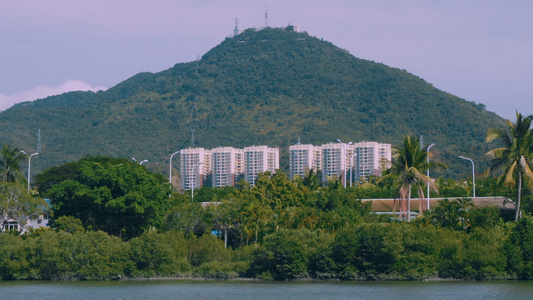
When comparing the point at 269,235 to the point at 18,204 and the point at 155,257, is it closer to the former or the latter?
the point at 155,257

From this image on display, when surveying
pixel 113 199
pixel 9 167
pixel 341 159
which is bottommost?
pixel 113 199

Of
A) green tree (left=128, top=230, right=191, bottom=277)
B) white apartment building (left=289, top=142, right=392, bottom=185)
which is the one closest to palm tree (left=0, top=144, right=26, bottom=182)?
green tree (left=128, top=230, right=191, bottom=277)

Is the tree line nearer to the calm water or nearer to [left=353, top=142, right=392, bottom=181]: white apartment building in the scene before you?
the calm water

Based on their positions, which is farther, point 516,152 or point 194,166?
point 194,166

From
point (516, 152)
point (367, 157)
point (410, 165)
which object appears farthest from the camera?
point (367, 157)

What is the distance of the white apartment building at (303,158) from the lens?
525 feet

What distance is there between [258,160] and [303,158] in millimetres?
9161

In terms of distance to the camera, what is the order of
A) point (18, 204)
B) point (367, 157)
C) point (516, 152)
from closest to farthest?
point (516, 152), point (18, 204), point (367, 157)

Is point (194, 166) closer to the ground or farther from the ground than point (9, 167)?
farther from the ground

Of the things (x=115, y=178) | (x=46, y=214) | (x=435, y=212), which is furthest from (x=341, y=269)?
(x=46, y=214)

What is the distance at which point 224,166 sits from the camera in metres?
165

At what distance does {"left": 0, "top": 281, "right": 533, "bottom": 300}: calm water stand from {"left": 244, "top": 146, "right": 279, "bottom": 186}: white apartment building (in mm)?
111426

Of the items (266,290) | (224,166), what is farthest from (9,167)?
(224,166)

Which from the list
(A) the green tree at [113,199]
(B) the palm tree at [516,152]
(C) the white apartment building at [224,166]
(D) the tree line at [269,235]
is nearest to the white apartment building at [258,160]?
(C) the white apartment building at [224,166]
